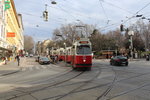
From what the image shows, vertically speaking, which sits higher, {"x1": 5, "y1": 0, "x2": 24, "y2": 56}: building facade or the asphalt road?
{"x1": 5, "y1": 0, "x2": 24, "y2": 56}: building facade

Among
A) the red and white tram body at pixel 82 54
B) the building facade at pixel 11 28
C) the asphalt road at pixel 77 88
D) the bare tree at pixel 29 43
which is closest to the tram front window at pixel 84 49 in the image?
the red and white tram body at pixel 82 54

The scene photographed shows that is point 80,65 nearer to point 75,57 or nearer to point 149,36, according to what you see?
point 75,57

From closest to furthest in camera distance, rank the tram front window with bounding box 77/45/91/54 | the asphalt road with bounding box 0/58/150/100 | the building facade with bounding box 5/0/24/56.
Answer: the asphalt road with bounding box 0/58/150/100
the tram front window with bounding box 77/45/91/54
the building facade with bounding box 5/0/24/56

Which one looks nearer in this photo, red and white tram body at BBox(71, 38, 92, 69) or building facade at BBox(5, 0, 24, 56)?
red and white tram body at BBox(71, 38, 92, 69)

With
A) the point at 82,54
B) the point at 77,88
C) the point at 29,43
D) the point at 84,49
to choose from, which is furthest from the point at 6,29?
the point at 29,43

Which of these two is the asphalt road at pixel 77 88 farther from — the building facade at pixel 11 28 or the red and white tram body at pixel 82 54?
the building facade at pixel 11 28

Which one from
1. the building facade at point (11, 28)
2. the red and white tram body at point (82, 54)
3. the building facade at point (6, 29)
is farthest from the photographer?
the building facade at point (11, 28)

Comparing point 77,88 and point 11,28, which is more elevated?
point 11,28

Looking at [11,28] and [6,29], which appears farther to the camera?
[11,28]

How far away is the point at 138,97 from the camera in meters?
7.18

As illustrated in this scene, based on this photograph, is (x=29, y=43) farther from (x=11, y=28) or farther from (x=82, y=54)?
(x=82, y=54)

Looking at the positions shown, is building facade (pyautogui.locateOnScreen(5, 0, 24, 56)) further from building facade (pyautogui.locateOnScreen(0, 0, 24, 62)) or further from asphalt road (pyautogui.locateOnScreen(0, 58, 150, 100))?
asphalt road (pyautogui.locateOnScreen(0, 58, 150, 100))

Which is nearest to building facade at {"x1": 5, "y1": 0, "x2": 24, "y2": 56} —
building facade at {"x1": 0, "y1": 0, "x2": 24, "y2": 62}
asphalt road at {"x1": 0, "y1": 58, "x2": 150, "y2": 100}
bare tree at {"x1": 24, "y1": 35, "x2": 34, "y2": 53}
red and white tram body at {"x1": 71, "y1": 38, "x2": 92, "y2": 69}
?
building facade at {"x1": 0, "y1": 0, "x2": 24, "y2": 62}

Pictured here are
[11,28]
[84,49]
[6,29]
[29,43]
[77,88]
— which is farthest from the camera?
[29,43]
